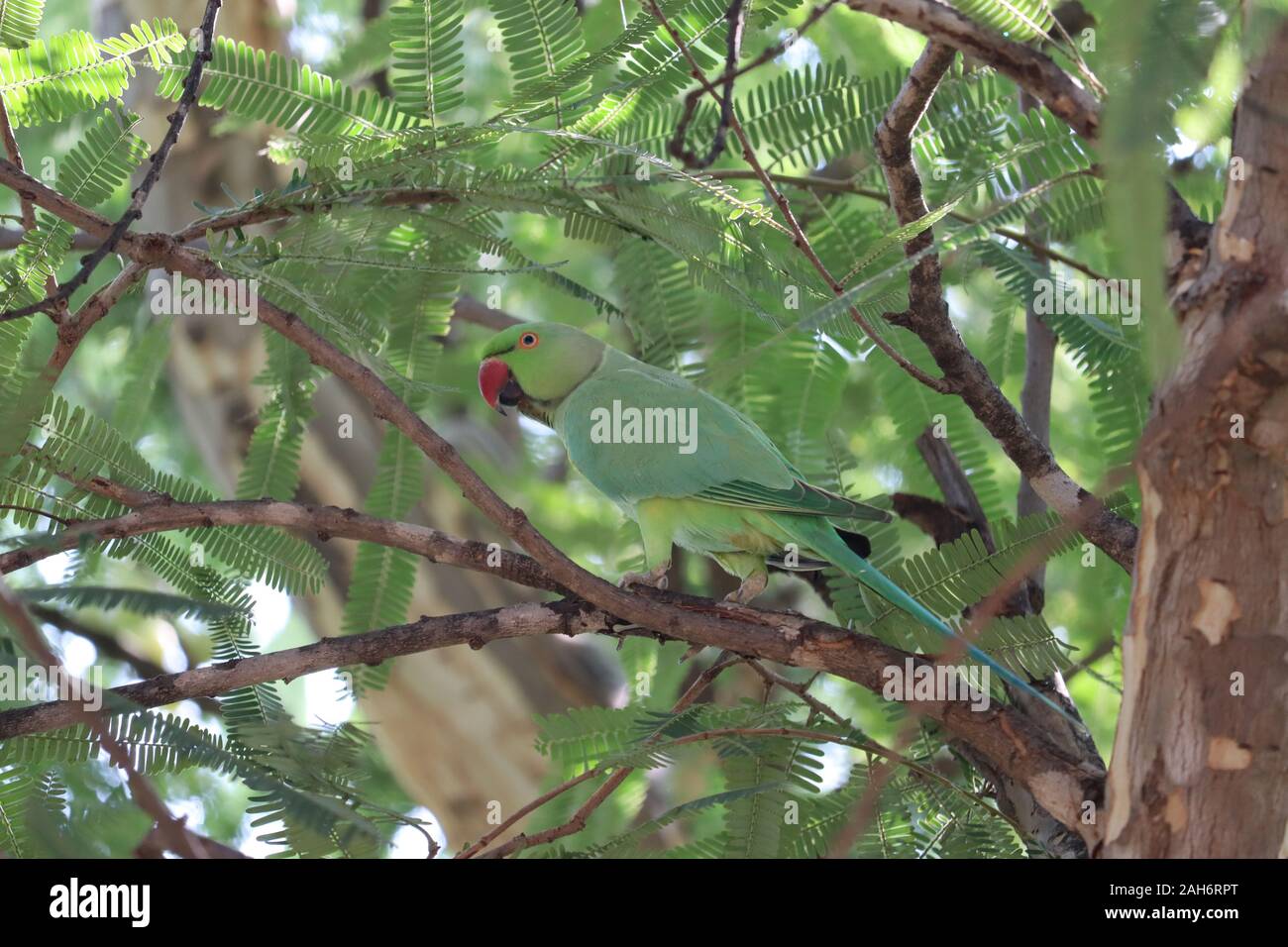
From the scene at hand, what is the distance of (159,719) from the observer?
9.06 ft

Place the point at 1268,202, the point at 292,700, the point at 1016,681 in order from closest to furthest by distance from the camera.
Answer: the point at 1268,202
the point at 1016,681
the point at 292,700

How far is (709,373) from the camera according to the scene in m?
2.50

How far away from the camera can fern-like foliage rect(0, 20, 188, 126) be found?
342cm

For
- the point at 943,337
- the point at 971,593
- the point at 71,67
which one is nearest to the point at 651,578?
the point at 971,593

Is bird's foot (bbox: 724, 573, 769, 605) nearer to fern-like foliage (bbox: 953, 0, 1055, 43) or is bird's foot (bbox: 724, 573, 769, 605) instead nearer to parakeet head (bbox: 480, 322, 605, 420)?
parakeet head (bbox: 480, 322, 605, 420)

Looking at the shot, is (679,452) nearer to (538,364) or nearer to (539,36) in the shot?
(538,364)

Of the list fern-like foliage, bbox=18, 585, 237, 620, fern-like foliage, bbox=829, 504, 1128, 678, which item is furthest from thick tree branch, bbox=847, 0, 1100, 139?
fern-like foliage, bbox=18, 585, 237, 620

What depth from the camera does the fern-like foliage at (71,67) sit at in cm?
342

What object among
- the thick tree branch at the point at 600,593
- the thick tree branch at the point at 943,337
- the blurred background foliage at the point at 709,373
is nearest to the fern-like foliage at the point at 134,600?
the blurred background foliage at the point at 709,373

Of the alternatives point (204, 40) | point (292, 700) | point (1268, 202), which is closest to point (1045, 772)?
point (1268, 202)

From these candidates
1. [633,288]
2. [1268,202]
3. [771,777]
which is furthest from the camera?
[633,288]

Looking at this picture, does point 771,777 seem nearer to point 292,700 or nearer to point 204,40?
point 204,40

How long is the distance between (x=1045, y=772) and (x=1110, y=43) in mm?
2072
